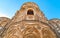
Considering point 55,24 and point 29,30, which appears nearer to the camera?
point 29,30

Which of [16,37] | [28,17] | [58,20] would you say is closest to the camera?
[16,37]

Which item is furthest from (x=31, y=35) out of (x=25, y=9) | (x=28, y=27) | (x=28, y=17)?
(x=25, y=9)

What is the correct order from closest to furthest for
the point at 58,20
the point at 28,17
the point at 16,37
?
the point at 16,37, the point at 28,17, the point at 58,20

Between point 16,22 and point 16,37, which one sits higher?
point 16,22

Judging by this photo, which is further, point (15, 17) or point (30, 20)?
point (15, 17)

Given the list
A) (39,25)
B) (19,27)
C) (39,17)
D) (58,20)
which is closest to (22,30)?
(19,27)

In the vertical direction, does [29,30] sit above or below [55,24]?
below

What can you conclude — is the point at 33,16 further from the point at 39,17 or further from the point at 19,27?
the point at 19,27

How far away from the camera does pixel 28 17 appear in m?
21.6

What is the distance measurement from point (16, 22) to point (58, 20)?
18.3 feet

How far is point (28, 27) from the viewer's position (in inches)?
782

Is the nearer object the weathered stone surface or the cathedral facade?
the cathedral facade

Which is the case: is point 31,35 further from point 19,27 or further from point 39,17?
point 39,17

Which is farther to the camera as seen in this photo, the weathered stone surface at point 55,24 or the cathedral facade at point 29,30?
the weathered stone surface at point 55,24
